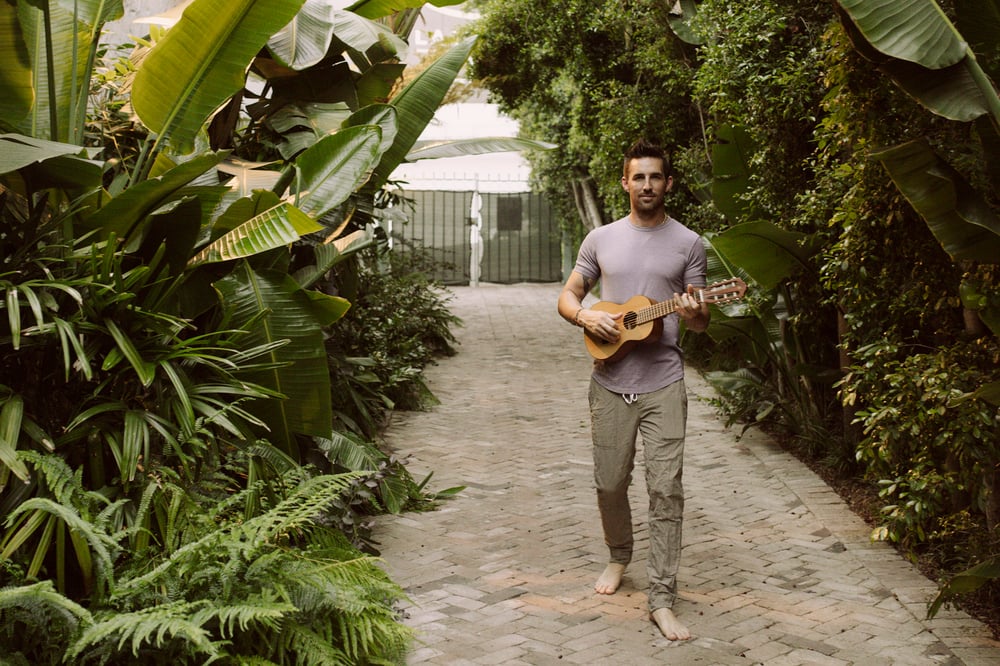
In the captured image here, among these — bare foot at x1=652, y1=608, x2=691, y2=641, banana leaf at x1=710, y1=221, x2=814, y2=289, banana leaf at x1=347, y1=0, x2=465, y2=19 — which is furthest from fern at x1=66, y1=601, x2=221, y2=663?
banana leaf at x1=710, y1=221, x2=814, y2=289

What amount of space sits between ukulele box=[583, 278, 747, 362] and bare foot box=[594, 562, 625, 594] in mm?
1195

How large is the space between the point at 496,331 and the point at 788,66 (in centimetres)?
1038

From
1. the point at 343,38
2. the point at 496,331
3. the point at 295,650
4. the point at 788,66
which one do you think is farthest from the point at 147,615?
the point at 496,331

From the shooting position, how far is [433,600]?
5.57 metres

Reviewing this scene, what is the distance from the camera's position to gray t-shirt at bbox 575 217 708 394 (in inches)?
208

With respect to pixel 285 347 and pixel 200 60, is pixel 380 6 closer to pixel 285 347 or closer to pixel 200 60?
pixel 200 60

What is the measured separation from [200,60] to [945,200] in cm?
348

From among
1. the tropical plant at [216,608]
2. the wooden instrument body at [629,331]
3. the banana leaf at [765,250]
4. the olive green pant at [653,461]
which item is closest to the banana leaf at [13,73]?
the tropical plant at [216,608]

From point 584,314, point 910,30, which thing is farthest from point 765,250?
point 910,30

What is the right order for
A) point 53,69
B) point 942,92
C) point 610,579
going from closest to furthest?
point 942,92, point 53,69, point 610,579


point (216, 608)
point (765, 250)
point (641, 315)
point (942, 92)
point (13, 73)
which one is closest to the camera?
point (216, 608)

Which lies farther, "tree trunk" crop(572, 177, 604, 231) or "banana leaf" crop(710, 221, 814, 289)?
"tree trunk" crop(572, 177, 604, 231)

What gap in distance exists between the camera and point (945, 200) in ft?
14.5

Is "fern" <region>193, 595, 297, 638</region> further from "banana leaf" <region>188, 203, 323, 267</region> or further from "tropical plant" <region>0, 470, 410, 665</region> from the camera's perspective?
"banana leaf" <region>188, 203, 323, 267</region>
